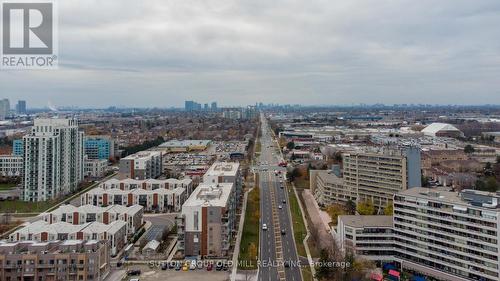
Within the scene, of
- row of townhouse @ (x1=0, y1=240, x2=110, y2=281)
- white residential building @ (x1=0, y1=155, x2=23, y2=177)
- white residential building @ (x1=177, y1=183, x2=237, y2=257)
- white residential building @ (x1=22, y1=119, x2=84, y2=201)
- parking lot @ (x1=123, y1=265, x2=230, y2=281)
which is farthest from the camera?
white residential building @ (x1=0, y1=155, x2=23, y2=177)

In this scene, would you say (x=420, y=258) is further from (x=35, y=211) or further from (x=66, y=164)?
(x=66, y=164)

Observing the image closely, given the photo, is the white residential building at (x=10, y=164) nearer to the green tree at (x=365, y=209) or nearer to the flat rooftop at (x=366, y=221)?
the green tree at (x=365, y=209)

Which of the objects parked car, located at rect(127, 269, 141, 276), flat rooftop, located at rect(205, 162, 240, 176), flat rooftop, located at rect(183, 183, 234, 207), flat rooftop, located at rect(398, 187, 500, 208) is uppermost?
flat rooftop, located at rect(398, 187, 500, 208)

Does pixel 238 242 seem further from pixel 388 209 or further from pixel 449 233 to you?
pixel 449 233

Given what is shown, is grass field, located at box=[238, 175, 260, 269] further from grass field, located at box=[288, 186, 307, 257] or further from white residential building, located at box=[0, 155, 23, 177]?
white residential building, located at box=[0, 155, 23, 177]

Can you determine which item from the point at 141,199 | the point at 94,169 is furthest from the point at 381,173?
the point at 94,169

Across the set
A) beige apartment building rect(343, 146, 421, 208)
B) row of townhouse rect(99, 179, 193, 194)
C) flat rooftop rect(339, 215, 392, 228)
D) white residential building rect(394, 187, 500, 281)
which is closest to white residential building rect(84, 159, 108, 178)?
row of townhouse rect(99, 179, 193, 194)

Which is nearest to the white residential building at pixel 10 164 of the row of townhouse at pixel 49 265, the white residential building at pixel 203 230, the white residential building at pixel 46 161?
the white residential building at pixel 46 161

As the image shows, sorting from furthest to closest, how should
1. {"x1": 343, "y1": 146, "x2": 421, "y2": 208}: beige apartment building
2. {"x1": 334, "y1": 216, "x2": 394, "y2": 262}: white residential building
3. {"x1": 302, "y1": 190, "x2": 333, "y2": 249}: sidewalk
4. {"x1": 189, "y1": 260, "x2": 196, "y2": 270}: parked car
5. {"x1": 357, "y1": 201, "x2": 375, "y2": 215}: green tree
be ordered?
{"x1": 343, "y1": 146, "x2": 421, "y2": 208}: beige apartment building, {"x1": 357, "y1": 201, "x2": 375, "y2": 215}: green tree, {"x1": 302, "y1": 190, "x2": 333, "y2": 249}: sidewalk, {"x1": 334, "y1": 216, "x2": 394, "y2": 262}: white residential building, {"x1": 189, "y1": 260, "x2": 196, "y2": 270}: parked car
